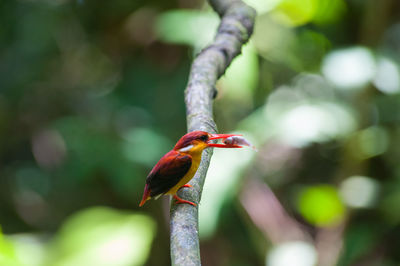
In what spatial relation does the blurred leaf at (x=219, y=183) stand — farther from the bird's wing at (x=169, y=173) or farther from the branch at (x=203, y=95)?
the bird's wing at (x=169, y=173)

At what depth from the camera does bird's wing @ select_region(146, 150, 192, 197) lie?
1.34 m

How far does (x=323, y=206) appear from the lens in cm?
325

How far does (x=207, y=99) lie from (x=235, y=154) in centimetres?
150

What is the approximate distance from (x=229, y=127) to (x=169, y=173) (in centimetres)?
197

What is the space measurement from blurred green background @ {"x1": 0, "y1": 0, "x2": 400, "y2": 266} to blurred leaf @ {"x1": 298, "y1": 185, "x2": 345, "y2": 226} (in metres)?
0.01

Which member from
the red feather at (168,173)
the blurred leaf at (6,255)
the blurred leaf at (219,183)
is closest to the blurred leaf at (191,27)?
the blurred leaf at (219,183)

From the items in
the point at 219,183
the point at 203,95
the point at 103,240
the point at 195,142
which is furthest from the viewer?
the point at 103,240

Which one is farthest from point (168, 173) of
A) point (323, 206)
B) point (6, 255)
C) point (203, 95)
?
point (323, 206)

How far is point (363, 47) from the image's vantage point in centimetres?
318

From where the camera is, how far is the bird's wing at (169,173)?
1.34m

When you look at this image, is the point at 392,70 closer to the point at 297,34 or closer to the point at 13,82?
the point at 297,34

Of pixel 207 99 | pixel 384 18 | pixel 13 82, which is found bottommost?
pixel 207 99

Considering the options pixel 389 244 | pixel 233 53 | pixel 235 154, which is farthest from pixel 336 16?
pixel 233 53

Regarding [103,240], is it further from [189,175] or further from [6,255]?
[6,255]
